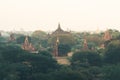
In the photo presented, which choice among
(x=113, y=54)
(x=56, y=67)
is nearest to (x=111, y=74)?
(x=56, y=67)

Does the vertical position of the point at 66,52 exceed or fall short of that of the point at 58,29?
it falls short

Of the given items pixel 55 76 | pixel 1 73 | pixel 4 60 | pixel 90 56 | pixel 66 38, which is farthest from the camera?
pixel 66 38

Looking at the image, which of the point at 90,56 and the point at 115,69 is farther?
the point at 90,56

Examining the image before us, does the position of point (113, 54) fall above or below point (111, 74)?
above

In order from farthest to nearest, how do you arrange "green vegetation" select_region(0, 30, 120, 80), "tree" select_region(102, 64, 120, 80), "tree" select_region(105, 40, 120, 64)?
"tree" select_region(105, 40, 120, 64)
"tree" select_region(102, 64, 120, 80)
"green vegetation" select_region(0, 30, 120, 80)

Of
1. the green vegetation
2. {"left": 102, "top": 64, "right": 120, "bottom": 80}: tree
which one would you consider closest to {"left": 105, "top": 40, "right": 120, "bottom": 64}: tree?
the green vegetation

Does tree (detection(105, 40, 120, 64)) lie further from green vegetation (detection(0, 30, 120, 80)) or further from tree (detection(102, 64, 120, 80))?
tree (detection(102, 64, 120, 80))

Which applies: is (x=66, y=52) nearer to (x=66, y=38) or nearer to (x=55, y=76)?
(x=66, y=38)

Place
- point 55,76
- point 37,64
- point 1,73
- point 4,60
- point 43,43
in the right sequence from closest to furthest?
point 55,76, point 1,73, point 37,64, point 4,60, point 43,43

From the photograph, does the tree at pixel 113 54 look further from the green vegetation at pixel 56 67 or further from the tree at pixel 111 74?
the tree at pixel 111 74

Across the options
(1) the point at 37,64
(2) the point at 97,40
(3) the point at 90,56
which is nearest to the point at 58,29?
(2) the point at 97,40

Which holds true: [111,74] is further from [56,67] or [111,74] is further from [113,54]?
[113,54]
